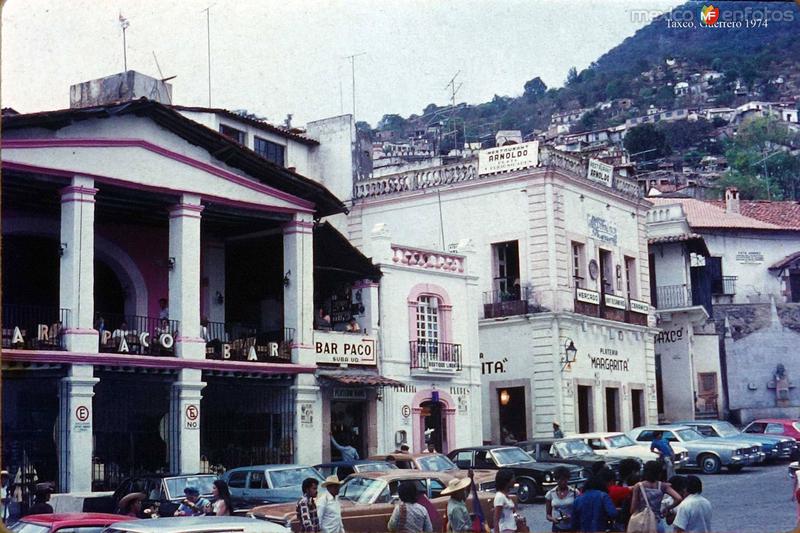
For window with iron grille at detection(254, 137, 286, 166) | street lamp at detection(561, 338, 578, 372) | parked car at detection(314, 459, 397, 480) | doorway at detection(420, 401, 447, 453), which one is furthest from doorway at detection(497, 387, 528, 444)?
parked car at detection(314, 459, 397, 480)

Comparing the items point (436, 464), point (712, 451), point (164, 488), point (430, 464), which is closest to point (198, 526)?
point (164, 488)

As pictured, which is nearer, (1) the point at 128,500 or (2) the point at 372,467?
(1) the point at 128,500

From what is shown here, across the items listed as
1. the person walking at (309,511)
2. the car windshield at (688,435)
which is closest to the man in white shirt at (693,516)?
the person walking at (309,511)

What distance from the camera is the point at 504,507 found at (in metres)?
13.2

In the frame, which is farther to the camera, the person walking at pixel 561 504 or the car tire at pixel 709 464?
the car tire at pixel 709 464

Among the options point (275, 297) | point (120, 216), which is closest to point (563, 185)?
point (275, 297)

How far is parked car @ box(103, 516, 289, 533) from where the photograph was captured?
10312 mm

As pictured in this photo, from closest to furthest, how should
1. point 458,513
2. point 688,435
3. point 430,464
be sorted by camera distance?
point 458,513, point 430,464, point 688,435

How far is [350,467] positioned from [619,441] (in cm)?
958

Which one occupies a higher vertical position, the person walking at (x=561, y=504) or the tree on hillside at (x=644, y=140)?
the tree on hillside at (x=644, y=140)

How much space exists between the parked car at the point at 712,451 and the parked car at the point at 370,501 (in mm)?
12493

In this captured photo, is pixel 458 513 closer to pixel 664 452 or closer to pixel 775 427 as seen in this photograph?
pixel 664 452

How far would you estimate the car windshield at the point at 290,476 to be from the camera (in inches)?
802

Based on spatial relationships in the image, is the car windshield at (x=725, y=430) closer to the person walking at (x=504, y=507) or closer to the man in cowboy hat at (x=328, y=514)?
the person walking at (x=504, y=507)
